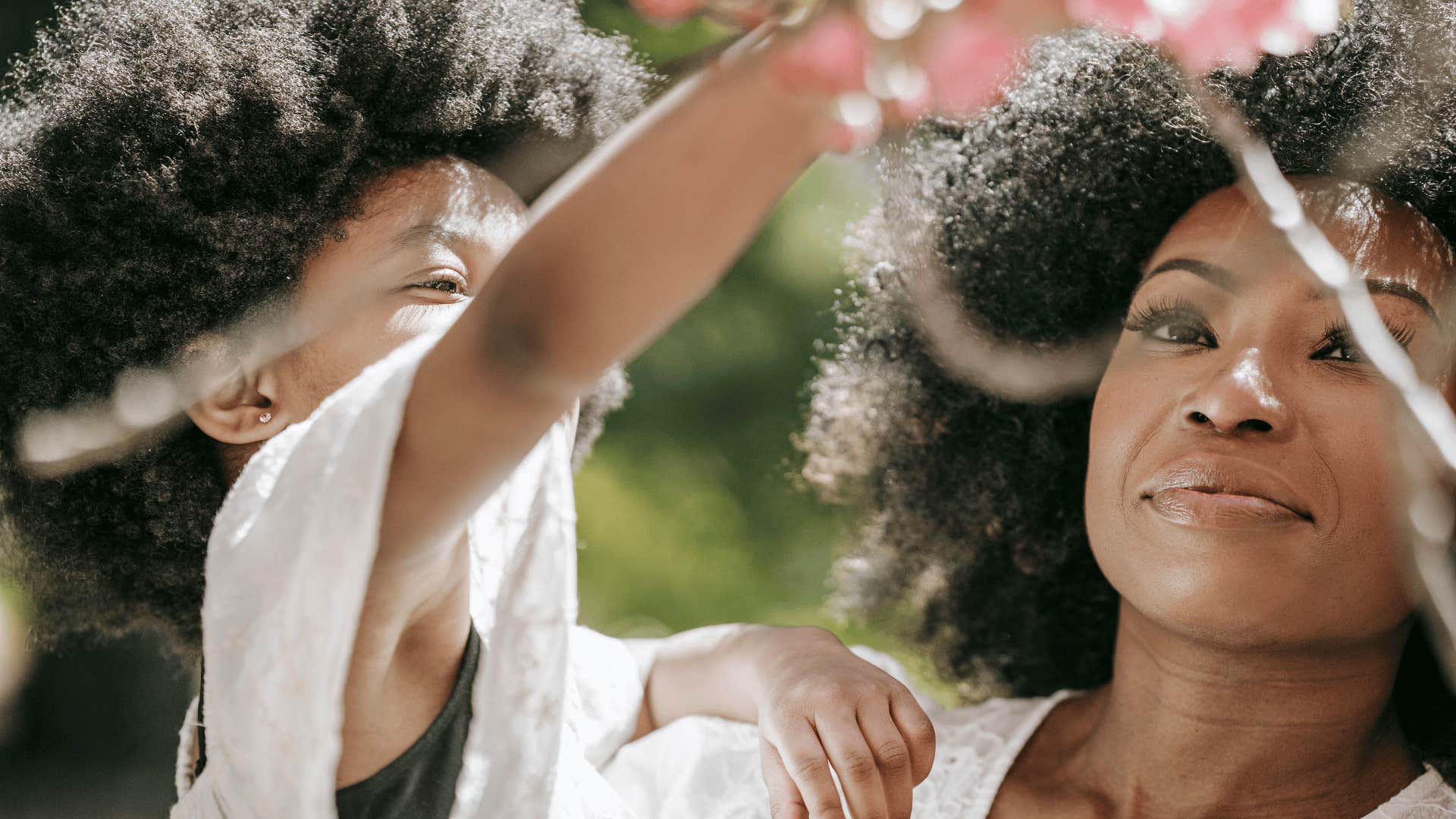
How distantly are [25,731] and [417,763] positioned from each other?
174 cm

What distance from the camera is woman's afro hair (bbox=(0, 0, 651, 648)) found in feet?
5.01

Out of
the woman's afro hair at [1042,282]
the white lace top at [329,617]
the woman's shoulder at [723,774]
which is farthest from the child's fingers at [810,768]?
the woman's afro hair at [1042,282]

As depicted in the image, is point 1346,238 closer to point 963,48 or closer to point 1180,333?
point 1180,333

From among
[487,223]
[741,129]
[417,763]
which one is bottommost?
[417,763]

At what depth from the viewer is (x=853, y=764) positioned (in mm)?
1196

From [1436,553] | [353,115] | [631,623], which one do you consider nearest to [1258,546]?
[1436,553]

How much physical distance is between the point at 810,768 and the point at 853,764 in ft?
0.19

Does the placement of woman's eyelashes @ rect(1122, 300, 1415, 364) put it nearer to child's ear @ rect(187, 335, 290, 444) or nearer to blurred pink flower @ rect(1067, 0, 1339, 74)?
blurred pink flower @ rect(1067, 0, 1339, 74)

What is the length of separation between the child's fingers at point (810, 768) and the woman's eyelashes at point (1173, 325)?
2.63ft

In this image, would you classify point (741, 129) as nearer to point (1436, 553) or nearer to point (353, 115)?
point (353, 115)

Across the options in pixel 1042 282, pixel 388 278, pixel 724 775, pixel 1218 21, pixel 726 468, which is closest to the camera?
pixel 1218 21

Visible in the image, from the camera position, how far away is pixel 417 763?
3.98 ft

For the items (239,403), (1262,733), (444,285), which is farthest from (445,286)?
(1262,733)

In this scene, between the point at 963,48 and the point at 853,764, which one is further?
the point at 853,764
